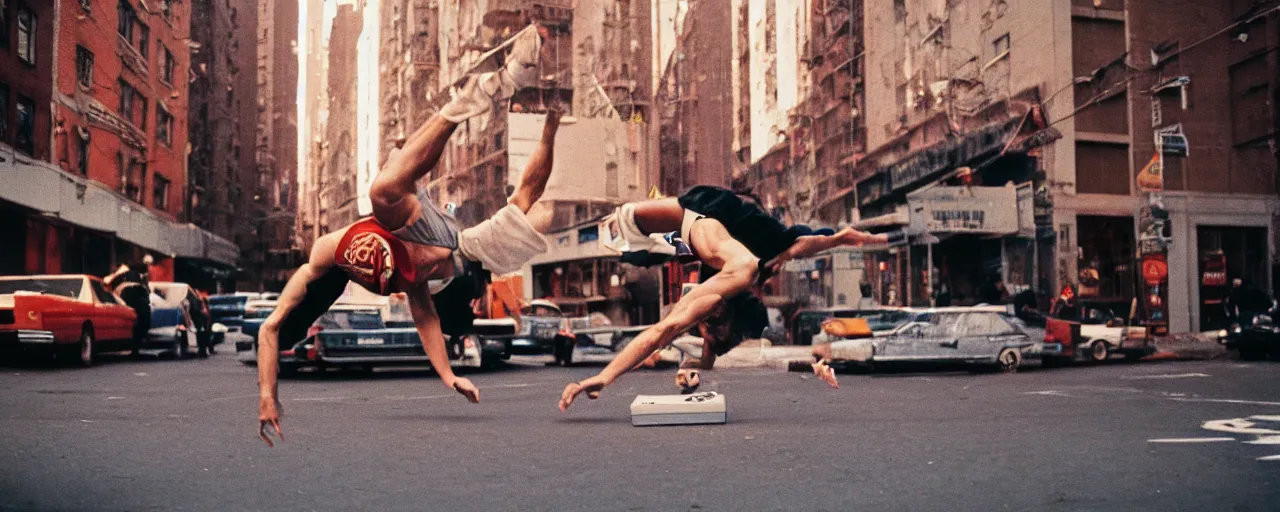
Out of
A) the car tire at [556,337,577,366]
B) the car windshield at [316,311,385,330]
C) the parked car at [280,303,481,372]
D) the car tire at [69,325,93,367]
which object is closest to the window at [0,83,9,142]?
the car tire at [69,325,93,367]

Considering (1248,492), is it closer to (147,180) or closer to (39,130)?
(39,130)

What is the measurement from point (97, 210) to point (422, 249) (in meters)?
14.4

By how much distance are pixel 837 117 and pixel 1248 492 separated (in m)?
12.7

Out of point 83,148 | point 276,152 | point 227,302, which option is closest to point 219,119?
point 227,302

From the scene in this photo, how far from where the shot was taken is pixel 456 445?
7770 millimetres

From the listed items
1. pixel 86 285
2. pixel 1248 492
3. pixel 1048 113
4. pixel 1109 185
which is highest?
pixel 1048 113

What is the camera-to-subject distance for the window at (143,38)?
2111 centimetres

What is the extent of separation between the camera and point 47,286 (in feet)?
45.2

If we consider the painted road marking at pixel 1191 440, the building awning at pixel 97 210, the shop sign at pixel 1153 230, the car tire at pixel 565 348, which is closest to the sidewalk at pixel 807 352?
the shop sign at pixel 1153 230

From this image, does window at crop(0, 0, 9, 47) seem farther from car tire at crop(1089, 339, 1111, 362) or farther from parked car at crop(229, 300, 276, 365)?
car tire at crop(1089, 339, 1111, 362)

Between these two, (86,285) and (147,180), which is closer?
(86,285)

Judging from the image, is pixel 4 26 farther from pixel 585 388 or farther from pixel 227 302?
pixel 227 302

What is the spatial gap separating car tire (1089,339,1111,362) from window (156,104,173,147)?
18.9 meters

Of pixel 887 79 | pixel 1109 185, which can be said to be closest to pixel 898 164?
pixel 887 79
